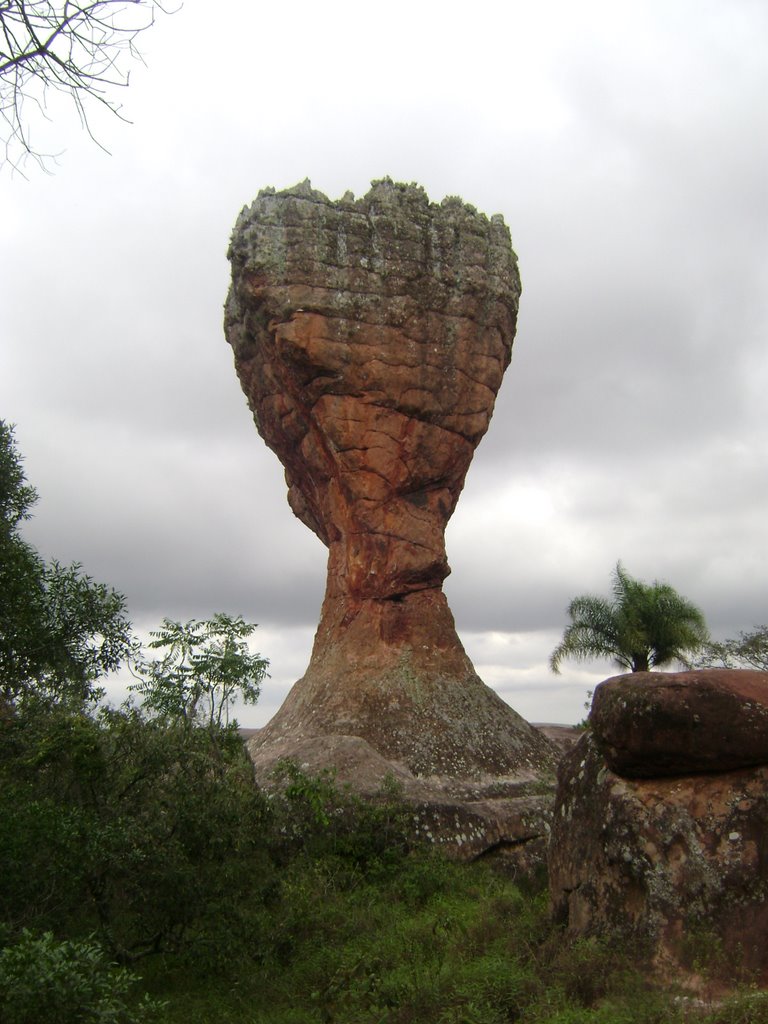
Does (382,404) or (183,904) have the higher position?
(382,404)

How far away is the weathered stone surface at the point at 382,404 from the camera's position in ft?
62.7

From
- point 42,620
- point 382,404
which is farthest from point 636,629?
point 42,620

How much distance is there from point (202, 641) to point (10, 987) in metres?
12.4

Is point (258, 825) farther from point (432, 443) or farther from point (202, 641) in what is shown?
point (432, 443)

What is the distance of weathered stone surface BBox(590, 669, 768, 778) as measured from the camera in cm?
819

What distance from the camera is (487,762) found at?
1773 centimetres

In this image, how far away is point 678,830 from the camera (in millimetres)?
8172

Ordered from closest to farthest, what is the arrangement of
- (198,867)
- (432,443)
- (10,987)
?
(10,987) → (198,867) → (432,443)

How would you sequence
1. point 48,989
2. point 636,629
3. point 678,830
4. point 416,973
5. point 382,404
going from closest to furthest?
point 48,989 → point 678,830 → point 416,973 → point 382,404 → point 636,629

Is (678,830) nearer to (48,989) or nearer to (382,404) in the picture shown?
(48,989)

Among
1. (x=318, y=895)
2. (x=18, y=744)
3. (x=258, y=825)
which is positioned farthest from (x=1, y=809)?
(x=318, y=895)

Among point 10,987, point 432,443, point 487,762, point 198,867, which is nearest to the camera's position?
point 10,987

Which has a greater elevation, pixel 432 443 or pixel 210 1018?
pixel 432 443

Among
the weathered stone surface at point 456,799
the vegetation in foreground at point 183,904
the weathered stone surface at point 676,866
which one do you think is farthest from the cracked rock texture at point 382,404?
the weathered stone surface at point 676,866
